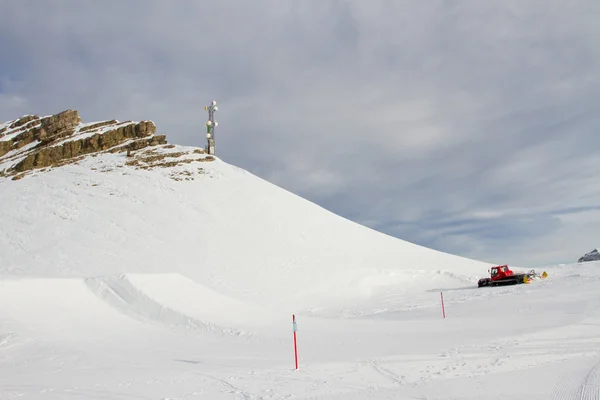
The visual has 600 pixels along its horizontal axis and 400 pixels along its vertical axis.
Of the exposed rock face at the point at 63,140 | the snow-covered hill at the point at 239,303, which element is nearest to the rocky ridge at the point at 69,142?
the exposed rock face at the point at 63,140

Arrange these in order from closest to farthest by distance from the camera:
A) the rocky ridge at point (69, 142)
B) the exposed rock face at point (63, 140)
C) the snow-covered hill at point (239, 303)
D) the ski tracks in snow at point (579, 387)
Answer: the ski tracks in snow at point (579, 387) → the snow-covered hill at point (239, 303) → the rocky ridge at point (69, 142) → the exposed rock face at point (63, 140)

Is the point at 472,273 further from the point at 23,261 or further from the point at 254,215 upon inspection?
the point at 23,261

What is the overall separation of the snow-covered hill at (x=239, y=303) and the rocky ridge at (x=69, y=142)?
405 centimetres

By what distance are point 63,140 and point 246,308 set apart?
51.2 metres

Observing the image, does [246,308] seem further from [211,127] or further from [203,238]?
[211,127]

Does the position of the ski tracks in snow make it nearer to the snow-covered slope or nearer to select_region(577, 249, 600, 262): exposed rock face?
the snow-covered slope

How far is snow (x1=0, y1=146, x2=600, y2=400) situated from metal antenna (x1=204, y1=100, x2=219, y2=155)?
48.5ft

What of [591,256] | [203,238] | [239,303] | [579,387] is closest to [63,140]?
[203,238]

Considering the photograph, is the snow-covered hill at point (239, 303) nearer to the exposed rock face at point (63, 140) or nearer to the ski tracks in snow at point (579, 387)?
the ski tracks in snow at point (579, 387)

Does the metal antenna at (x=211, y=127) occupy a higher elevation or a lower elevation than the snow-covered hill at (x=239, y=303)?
higher

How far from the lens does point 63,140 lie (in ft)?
186

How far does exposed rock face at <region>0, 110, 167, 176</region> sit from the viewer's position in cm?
5231

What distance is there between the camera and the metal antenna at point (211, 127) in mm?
56291

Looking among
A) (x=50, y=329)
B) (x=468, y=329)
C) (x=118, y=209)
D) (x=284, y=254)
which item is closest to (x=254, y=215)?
(x=284, y=254)
